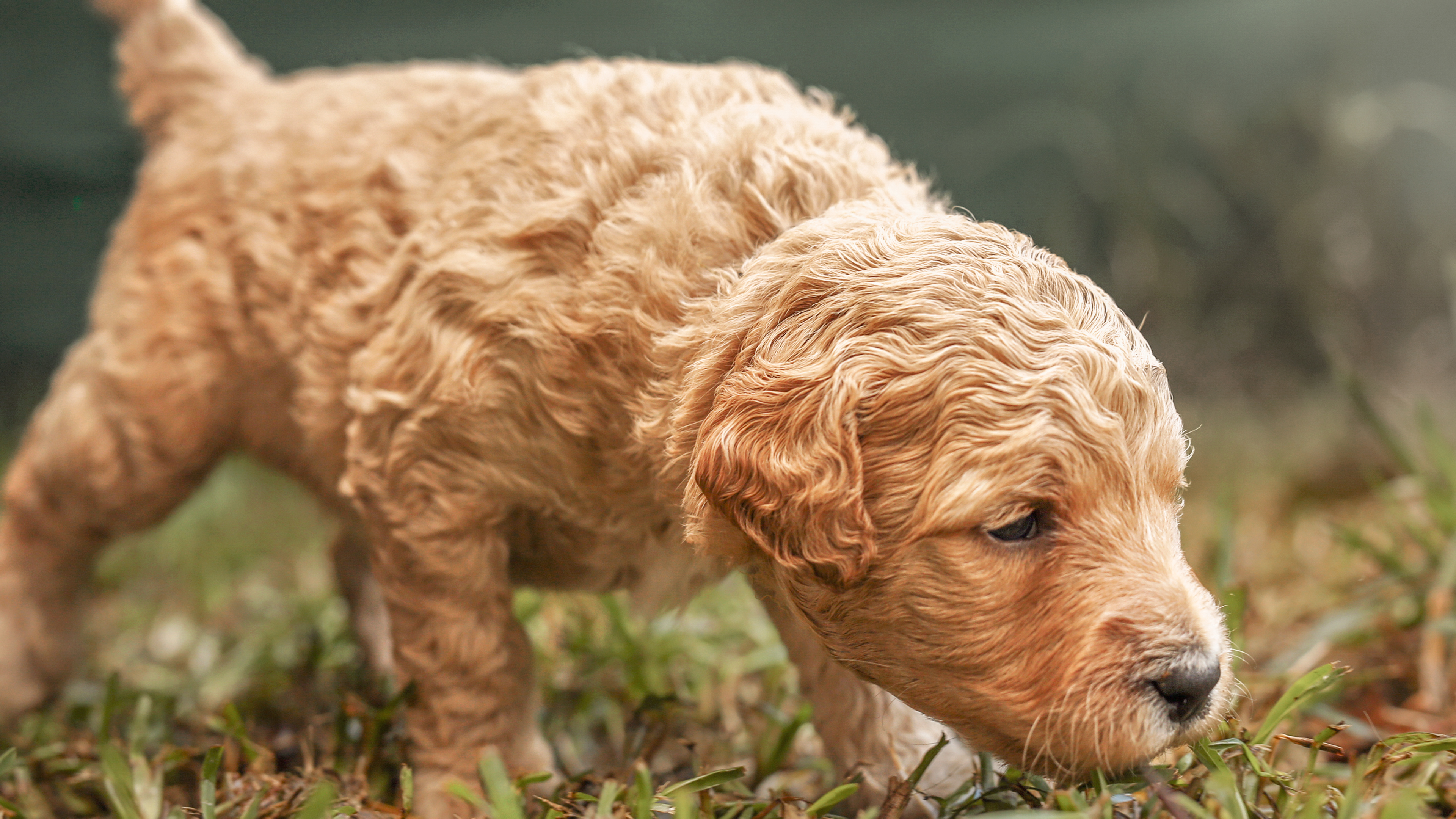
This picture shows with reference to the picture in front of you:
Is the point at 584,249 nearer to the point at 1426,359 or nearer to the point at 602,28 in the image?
the point at 602,28

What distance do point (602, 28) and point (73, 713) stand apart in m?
5.59

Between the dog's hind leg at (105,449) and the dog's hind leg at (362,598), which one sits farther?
the dog's hind leg at (362,598)

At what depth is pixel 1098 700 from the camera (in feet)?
6.33

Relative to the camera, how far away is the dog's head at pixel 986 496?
1944 millimetres

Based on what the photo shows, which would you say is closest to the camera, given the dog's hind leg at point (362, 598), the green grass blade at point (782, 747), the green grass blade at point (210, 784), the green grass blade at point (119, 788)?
the green grass blade at point (210, 784)

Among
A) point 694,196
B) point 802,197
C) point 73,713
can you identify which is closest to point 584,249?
point 694,196

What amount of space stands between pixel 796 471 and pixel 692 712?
194cm

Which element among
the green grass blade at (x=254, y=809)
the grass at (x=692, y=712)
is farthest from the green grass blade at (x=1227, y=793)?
the green grass blade at (x=254, y=809)

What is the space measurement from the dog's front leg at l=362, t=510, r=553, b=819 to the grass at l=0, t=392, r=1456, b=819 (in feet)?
0.39

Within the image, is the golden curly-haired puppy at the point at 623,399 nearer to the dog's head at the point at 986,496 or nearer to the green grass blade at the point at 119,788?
the dog's head at the point at 986,496

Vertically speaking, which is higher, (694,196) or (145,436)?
(694,196)

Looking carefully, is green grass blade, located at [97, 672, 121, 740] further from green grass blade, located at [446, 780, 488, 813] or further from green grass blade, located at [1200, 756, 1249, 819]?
green grass blade, located at [1200, 756, 1249, 819]

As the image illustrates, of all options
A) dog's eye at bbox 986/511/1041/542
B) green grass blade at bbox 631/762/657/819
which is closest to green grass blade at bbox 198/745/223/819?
green grass blade at bbox 631/762/657/819

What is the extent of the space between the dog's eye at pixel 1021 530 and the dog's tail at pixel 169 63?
3.07 metres
